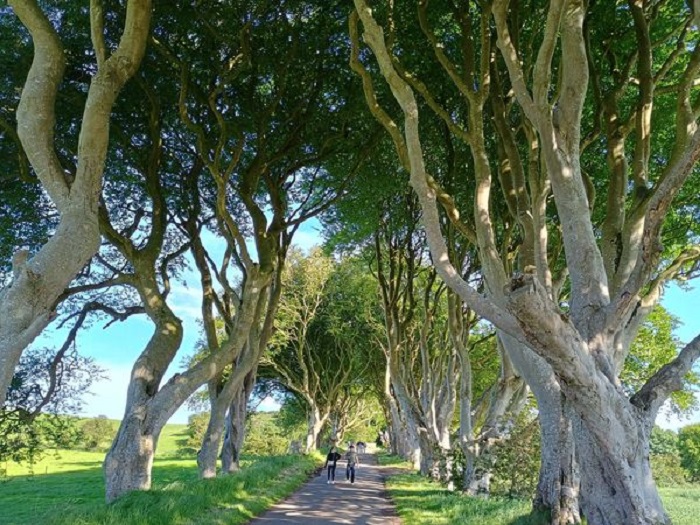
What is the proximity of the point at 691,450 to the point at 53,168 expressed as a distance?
293 ft

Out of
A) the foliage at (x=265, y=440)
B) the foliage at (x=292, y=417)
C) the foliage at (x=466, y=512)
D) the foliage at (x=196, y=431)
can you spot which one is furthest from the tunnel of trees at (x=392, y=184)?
the foliage at (x=196, y=431)

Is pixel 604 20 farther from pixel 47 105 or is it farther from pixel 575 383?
pixel 47 105

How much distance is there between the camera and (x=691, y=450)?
75.1 meters

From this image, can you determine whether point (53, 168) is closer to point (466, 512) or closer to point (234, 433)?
point (466, 512)

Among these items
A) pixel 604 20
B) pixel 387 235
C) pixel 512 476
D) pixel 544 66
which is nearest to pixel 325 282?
pixel 387 235

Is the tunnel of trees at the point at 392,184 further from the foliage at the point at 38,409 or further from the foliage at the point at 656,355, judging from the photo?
the foliage at the point at 656,355

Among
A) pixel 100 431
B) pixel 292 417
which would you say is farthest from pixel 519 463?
pixel 100 431

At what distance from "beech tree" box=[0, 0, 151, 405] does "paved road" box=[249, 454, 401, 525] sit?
5.85 metres

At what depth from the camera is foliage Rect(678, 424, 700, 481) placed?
232 ft

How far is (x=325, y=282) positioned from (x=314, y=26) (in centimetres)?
1969

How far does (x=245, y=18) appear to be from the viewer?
1055 cm

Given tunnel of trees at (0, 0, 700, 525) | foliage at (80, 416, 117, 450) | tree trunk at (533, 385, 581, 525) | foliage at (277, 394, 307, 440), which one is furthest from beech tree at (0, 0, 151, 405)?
foliage at (80, 416, 117, 450)

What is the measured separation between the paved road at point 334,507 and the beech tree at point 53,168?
5854 mm

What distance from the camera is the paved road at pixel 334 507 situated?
1040 cm
